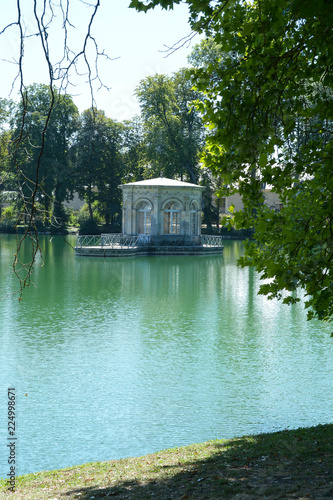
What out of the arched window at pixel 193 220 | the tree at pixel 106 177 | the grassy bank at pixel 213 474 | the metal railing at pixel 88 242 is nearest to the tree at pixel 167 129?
the tree at pixel 106 177

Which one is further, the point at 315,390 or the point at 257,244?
the point at 315,390

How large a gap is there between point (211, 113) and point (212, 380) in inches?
194

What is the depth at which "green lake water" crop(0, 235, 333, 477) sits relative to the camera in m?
6.83

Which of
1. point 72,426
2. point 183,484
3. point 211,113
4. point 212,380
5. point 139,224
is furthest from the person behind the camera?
point 139,224

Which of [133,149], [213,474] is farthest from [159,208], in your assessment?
[213,474]

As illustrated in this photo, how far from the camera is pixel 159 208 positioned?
3306 cm

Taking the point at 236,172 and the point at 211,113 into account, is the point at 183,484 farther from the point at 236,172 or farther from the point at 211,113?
the point at 211,113

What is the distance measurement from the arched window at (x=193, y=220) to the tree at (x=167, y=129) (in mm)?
11934

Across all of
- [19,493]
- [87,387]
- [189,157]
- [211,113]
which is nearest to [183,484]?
[19,493]

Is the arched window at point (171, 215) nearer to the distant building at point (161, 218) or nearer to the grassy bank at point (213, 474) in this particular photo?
the distant building at point (161, 218)

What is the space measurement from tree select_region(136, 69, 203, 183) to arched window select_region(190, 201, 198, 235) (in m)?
11.9

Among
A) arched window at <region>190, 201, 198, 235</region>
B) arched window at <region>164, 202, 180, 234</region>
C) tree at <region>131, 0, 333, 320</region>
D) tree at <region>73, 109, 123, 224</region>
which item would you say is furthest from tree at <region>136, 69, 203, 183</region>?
tree at <region>131, 0, 333, 320</region>

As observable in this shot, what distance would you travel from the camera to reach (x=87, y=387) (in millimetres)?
8453

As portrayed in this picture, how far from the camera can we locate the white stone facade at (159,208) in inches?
1299
